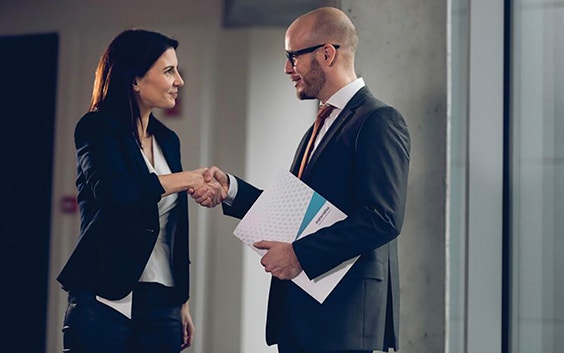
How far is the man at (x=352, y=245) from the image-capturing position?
7.37ft

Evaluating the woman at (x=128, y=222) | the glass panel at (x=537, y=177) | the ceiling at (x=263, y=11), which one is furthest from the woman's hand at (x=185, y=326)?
the ceiling at (x=263, y=11)

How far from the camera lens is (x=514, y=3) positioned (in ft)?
Result: 10.6

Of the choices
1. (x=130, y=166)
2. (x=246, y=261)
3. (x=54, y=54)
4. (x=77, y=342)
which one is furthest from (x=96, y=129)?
(x=54, y=54)

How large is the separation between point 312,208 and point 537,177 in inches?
42.0

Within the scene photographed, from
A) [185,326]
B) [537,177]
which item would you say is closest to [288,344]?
[185,326]

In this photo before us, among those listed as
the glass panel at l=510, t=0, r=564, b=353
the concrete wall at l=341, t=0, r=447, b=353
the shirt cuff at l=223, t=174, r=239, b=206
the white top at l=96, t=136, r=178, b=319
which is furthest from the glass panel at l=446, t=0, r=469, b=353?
the white top at l=96, t=136, r=178, b=319

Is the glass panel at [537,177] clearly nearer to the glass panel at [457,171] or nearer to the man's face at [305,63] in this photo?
the glass panel at [457,171]

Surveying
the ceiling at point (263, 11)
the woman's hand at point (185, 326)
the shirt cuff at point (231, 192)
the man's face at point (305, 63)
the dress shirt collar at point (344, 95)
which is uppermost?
the ceiling at point (263, 11)

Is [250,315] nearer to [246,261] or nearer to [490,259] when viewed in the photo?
[246,261]

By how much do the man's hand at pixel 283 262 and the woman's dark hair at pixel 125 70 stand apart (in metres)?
0.59

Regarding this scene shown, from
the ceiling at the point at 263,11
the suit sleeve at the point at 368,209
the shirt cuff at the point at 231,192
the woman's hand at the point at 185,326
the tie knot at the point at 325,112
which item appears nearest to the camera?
the suit sleeve at the point at 368,209

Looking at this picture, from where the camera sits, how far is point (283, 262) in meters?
2.29

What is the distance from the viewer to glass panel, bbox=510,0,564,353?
9.46 ft

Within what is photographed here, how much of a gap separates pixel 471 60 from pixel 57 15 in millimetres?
3556
